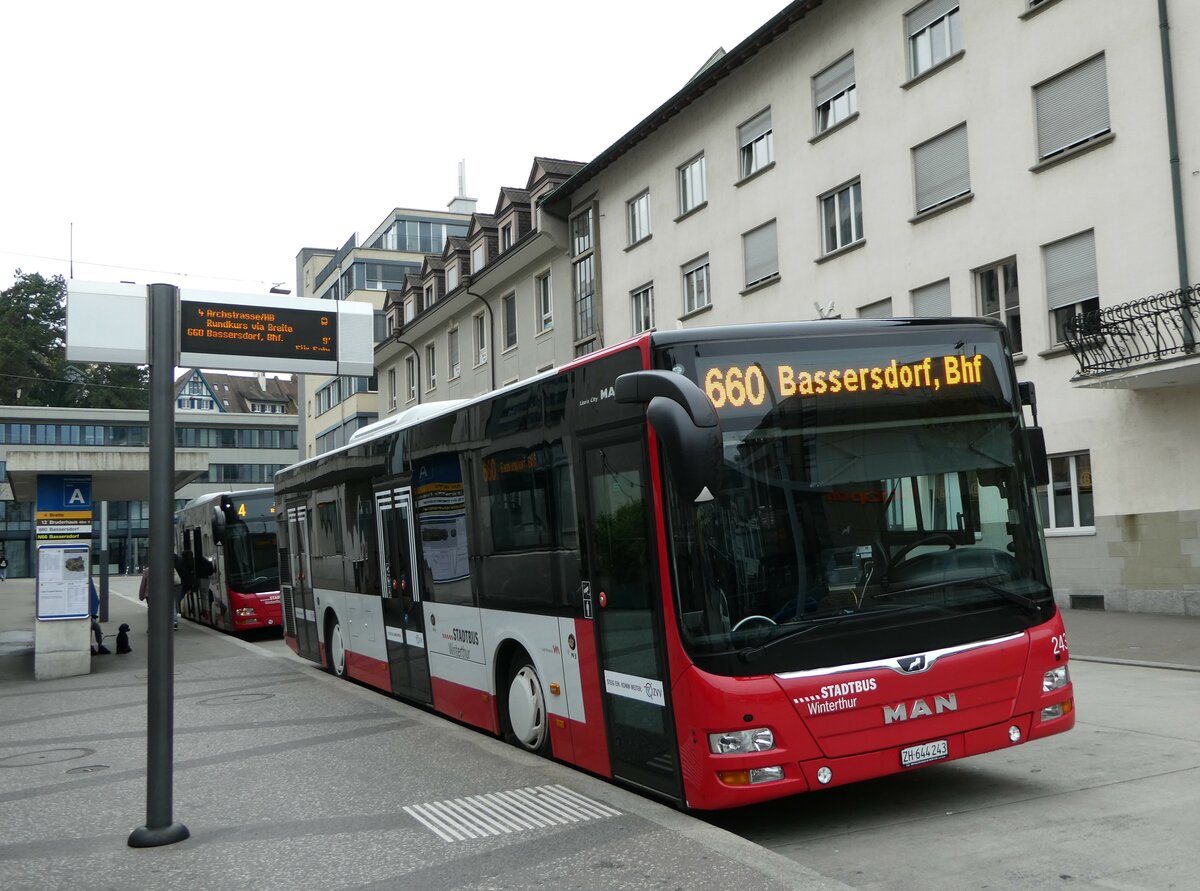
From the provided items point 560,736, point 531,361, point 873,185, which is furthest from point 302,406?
point 560,736

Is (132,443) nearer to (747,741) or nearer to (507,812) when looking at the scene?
(507,812)

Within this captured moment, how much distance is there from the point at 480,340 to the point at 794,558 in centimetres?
3766

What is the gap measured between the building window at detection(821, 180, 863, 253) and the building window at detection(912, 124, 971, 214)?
1.62m

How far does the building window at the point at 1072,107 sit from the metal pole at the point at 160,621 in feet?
55.1

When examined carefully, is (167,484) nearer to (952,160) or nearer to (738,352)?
(738,352)

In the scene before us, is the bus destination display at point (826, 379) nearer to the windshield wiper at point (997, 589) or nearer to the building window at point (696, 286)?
the windshield wiper at point (997, 589)

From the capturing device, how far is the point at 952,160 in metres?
22.0

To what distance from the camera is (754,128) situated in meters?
27.6

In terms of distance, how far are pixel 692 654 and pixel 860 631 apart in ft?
2.83


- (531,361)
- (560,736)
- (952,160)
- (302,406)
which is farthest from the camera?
(302,406)

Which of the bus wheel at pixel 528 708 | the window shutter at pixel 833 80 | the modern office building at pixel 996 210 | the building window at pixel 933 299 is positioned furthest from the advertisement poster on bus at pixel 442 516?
the window shutter at pixel 833 80

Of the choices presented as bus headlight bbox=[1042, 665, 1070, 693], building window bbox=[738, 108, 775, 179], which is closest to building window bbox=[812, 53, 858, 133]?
building window bbox=[738, 108, 775, 179]

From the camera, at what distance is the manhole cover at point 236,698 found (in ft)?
41.4

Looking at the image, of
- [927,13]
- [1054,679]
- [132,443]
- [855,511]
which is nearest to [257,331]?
[855,511]
